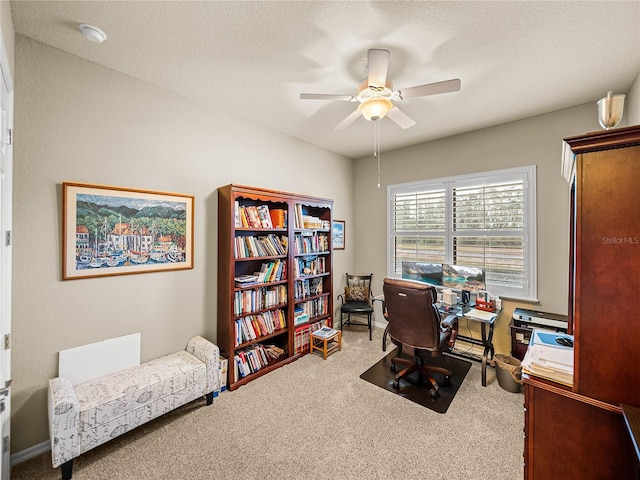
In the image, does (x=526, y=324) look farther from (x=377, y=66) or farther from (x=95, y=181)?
(x=95, y=181)

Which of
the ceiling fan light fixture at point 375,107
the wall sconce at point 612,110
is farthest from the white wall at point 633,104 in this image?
the ceiling fan light fixture at point 375,107

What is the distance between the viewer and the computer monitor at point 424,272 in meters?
3.56

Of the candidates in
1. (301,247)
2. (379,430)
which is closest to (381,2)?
(301,247)

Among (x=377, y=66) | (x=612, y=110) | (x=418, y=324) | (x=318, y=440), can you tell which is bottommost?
(x=318, y=440)

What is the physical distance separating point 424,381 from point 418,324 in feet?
2.47

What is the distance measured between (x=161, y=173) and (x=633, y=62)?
3.91m

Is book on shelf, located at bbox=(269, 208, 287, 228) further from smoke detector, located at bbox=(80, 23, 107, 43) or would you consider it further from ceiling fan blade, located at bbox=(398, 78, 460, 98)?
smoke detector, located at bbox=(80, 23, 107, 43)

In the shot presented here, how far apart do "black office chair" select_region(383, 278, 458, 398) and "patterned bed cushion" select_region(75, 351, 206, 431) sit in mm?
1797

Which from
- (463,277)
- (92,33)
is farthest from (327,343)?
(92,33)

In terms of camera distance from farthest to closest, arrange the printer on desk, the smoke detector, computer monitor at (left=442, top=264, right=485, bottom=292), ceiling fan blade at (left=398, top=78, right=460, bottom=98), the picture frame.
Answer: the picture frame < computer monitor at (left=442, top=264, right=485, bottom=292) < the printer on desk < ceiling fan blade at (left=398, top=78, right=460, bottom=98) < the smoke detector

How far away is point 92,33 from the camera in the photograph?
1706mm

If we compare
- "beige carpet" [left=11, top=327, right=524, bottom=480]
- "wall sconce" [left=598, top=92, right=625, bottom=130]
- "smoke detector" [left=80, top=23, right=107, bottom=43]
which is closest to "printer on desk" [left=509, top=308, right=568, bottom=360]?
"beige carpet" [left=11, top=327, right=524, bottom=480]

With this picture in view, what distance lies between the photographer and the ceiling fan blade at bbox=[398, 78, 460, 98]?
1.78m

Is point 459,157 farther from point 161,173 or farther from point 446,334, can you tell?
point 161,173
